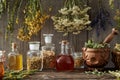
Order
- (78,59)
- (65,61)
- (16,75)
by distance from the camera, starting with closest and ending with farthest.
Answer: (16,75) < (65,61) < (78,59)

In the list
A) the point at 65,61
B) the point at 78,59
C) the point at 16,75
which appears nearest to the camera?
the point at 16,75

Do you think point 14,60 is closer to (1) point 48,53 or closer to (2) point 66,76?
(1) point 48,53

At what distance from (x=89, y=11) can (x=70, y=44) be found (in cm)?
22

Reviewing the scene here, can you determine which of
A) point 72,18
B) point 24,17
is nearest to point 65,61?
point 72,18

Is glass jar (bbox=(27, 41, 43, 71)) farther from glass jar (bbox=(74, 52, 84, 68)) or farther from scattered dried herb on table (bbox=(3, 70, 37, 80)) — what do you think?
glass jar (bbox=(74, 52, 84, 68))

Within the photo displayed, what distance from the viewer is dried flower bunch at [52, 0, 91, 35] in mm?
1749

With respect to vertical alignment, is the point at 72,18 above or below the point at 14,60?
above

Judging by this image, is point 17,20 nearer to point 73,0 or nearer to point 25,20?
point 25,20

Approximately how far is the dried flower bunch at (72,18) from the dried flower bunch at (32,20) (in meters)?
0.09

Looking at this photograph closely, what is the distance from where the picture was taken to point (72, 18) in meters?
1.76

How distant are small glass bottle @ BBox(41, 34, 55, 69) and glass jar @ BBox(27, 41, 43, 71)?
0.03 meters

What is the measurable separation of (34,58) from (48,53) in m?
0.08

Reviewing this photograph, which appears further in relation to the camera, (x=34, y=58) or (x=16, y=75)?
(x=34, y=58)

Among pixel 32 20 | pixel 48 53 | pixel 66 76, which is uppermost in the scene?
pixel 32 20
